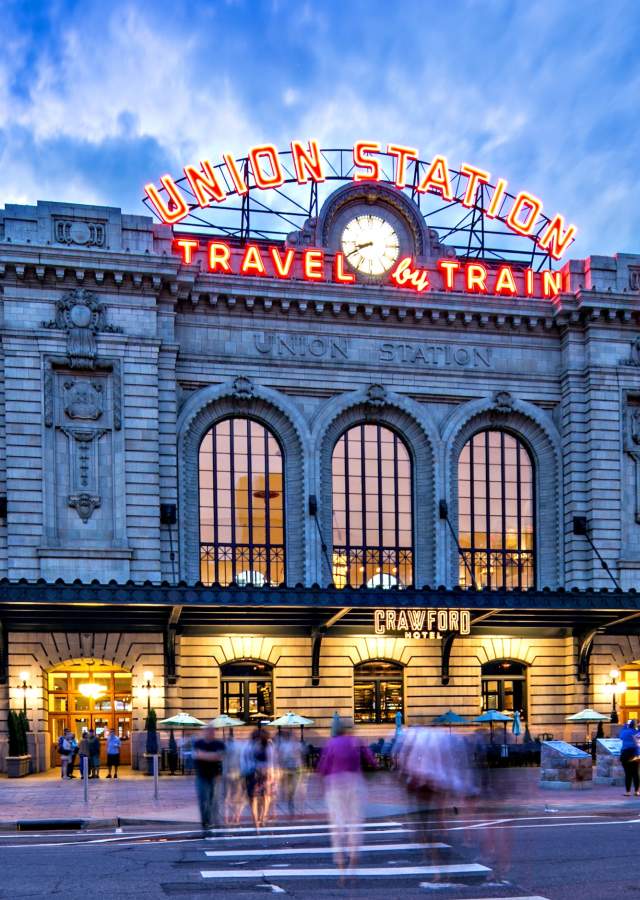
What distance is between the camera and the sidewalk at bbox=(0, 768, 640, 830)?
24766 millimetres

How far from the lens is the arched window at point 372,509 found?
46125 millimetres

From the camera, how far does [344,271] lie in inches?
1839

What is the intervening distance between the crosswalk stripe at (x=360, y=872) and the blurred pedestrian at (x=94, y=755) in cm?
1979

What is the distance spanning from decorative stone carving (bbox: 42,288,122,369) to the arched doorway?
1082cm

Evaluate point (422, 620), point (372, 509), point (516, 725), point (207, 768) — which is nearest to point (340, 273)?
point (372, 509)

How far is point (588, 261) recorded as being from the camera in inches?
1891

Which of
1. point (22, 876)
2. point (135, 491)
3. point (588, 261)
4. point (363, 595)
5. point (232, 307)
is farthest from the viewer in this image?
point (588, 261)

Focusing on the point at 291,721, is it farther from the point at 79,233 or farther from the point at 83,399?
the point at 79,233

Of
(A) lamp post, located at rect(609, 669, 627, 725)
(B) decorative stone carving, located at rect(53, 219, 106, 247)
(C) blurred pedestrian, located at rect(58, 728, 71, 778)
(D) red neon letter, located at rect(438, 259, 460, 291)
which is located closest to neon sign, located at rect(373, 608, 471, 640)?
(A) lamp post, located at rect(609, 669, 627, 725)

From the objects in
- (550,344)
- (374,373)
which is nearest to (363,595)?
(374,373)

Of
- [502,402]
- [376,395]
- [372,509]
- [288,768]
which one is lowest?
[288,768]

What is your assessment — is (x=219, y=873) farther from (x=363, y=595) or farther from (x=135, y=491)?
(x=135, y=491)

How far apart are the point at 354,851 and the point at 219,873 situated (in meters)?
1.89

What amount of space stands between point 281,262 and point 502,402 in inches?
408
